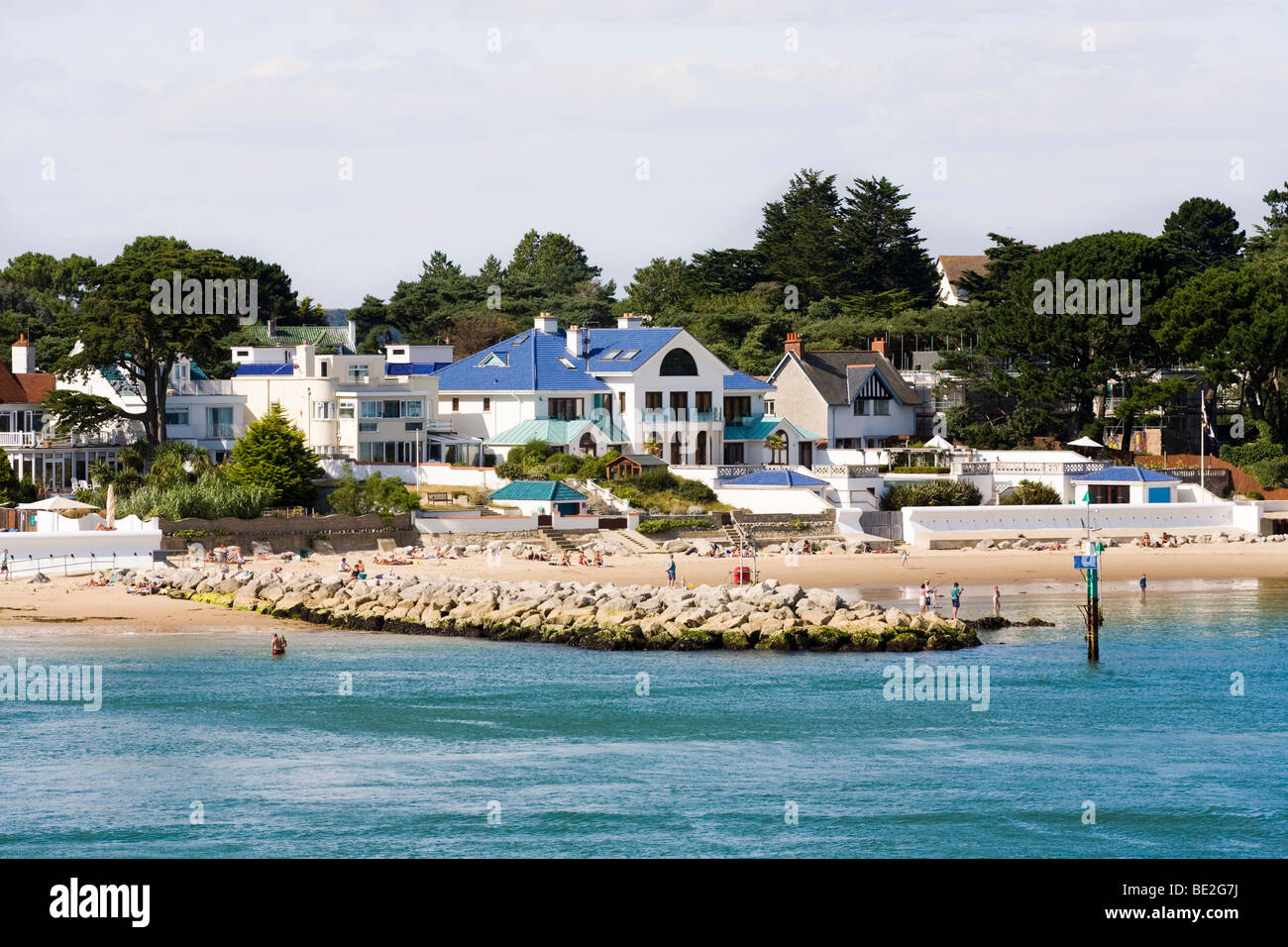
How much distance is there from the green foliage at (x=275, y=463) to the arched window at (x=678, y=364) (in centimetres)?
1946

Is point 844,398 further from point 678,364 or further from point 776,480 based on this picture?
point 776,480

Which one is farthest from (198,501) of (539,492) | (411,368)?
(411,368)

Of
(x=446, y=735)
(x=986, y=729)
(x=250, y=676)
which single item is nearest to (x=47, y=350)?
(x=250, y=676)

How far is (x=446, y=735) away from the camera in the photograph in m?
36.2

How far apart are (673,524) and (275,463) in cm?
1507

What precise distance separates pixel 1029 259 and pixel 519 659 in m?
48.9

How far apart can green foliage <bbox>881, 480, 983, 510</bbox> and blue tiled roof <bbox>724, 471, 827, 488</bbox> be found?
315 centimetres

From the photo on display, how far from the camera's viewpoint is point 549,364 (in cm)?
7725

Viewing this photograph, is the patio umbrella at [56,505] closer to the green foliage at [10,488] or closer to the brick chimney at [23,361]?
the green foliage at [10,488]

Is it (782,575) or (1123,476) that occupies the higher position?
(1123,476)
